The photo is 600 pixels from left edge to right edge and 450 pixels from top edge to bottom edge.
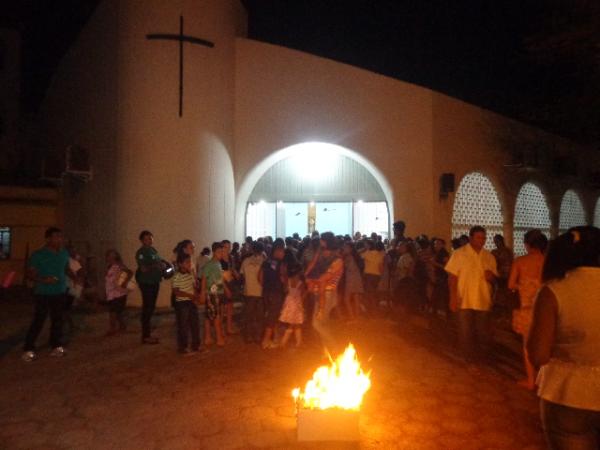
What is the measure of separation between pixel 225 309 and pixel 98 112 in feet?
20.4

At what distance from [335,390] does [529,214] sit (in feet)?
46.0

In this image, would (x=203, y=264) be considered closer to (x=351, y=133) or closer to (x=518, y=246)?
(x=351, y=133)

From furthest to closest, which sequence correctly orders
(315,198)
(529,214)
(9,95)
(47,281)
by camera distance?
(9,95)
(529,214)
(315,198)
(47,281)

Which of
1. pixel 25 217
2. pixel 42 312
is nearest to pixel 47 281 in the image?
pixel 42 312

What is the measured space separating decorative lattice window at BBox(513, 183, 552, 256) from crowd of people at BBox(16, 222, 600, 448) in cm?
575

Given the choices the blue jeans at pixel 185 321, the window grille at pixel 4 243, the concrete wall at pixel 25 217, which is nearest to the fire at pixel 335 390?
the blue jeans at pixel 185 321

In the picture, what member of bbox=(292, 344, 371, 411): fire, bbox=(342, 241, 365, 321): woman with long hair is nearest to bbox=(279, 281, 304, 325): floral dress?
bbox=(342, 241, 365, 321): woman with long hair

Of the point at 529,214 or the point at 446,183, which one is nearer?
the point at 446,183

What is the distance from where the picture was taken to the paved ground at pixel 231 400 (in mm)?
4844

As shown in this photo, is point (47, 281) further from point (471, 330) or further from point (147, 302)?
point (471, 330)

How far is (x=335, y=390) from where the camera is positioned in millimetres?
4785

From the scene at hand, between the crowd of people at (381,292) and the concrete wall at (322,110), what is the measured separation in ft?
7.70

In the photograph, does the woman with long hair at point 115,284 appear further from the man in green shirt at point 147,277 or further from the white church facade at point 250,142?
the white church facade at point 250,142

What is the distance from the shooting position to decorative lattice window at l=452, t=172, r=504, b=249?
564 inches
